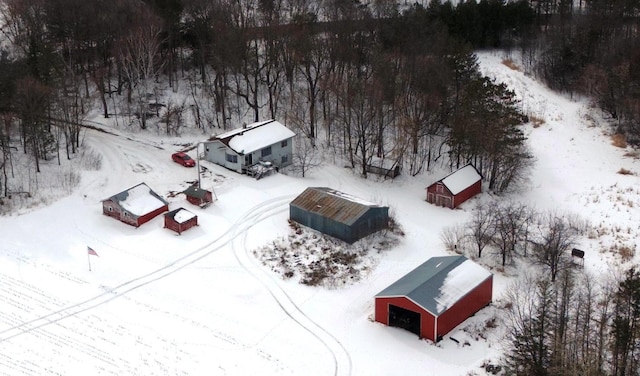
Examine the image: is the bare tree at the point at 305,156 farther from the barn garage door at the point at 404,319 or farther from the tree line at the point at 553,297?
the barn garage door at the point at 404,319

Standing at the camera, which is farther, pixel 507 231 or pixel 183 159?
pixel 183 159

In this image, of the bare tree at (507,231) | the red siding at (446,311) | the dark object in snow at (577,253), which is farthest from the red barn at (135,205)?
the dark object in snow at (577,253)

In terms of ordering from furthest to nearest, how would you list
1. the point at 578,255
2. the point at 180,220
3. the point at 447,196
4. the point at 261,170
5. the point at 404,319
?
the point at 261,170 → the point at 447,196 → the point at 180,220 → the point at 578,255 → the point at 404,319

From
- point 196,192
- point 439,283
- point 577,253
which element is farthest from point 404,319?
point 196,192

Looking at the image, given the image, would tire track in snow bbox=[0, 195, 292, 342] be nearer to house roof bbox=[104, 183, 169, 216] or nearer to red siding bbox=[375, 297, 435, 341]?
house roof bbox=[104, 183, 169, 216]

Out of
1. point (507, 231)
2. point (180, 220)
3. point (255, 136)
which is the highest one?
point (255, 136)

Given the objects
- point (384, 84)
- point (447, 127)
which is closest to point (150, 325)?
point (384, 84)

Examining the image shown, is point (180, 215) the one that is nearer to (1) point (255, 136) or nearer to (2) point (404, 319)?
(1) point (255, 136)

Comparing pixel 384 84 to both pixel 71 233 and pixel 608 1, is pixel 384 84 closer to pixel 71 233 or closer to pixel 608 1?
pixel 71 233
